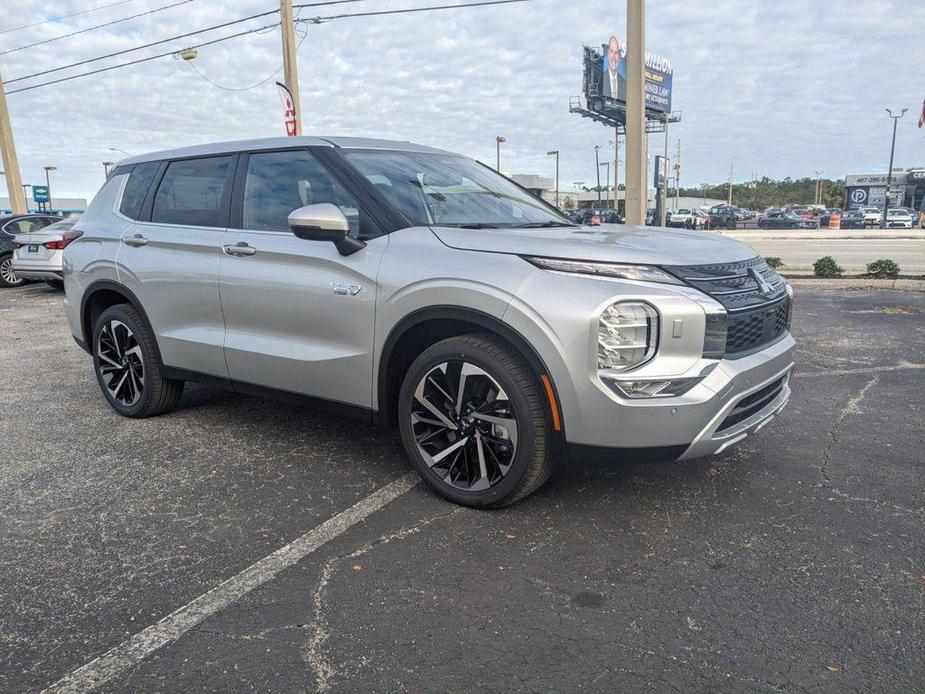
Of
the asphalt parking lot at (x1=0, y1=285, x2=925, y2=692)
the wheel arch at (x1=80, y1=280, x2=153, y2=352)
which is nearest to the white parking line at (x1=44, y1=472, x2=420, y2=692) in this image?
the asphalt parking lot at (x1=0, y1=285, x2=925, y2=692)

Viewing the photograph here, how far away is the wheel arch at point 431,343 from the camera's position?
10.3 feet

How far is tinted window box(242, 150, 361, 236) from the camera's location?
3904mm

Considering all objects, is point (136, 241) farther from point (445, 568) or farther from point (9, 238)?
point (9, 238)

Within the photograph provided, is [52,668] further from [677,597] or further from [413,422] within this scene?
[677,597]

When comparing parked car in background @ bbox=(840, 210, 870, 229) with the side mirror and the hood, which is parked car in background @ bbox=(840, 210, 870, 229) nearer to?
the hood

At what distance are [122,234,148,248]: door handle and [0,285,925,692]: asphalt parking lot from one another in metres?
1.21

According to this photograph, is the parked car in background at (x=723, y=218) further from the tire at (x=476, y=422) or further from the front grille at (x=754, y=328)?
the tire at (x=476, y=422)

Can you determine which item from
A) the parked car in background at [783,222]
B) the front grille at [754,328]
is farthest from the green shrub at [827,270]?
the parked car in background at [783,222]

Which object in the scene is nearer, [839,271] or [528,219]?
[528,219]

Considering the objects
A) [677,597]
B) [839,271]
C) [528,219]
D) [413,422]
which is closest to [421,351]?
[413,422]

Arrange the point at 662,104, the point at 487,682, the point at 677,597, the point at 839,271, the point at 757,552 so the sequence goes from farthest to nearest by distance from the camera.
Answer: the point at 662,104 → the point at 839,271 → the point at 757,552 → the point at 677,597 → the point at 487,682

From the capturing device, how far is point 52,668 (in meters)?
2.34

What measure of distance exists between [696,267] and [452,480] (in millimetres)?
1472

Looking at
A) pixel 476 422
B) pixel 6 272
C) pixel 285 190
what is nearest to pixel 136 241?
pixel 285 190
